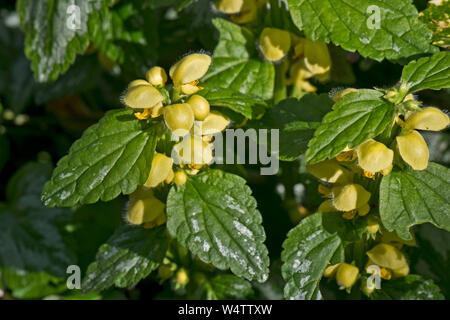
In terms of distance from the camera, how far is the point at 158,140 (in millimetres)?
1195

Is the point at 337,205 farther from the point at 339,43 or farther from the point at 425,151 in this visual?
the point at 339,43

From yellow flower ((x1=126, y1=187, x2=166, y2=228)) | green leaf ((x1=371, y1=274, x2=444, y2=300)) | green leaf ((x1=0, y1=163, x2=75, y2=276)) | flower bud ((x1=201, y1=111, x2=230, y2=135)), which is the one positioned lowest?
green leaf ((x1=0, y1=163, x2=75, y2=276))

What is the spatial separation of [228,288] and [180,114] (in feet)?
1.96

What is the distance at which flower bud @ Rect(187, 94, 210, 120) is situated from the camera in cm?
111

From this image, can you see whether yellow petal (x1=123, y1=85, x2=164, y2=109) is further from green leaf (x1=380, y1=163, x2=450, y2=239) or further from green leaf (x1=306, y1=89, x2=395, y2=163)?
green leaf (x1=380, y1=163, x2=450, y2=239)

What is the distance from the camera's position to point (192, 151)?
114 cm

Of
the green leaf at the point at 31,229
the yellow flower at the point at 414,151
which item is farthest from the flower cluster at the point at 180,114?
the green leaf at the point at 31,229

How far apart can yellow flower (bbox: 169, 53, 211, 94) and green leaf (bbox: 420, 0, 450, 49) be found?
0.51 m

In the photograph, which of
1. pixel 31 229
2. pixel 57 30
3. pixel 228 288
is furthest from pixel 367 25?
pixel 31 229

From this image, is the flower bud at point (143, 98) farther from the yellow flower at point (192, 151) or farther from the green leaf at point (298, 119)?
the green leaf at point (298, 119)

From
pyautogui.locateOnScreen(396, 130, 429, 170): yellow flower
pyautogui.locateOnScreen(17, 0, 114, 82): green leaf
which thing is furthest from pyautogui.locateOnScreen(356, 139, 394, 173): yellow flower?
pyautogui.locateOnScreen(17, 0, 114, 82): green leaf

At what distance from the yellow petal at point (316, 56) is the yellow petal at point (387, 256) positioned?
1.41ft

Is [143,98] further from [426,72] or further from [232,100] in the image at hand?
[426,72]
